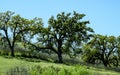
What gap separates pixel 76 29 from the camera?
260ft

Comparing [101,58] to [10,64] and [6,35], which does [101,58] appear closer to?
[6,35]

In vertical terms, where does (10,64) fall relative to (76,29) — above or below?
below

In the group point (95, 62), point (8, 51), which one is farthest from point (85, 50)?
point (8, 51)

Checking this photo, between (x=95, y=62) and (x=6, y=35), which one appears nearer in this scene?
(x=6, y=35)

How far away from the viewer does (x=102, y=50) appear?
9344 cm

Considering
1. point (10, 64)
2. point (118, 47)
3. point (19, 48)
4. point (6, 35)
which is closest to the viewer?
point (10, 64)

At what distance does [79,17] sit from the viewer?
8044cm

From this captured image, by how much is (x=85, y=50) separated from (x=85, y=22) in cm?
1419

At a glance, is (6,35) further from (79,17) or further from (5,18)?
(79,17)

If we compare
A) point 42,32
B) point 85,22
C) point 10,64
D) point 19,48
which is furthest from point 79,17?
point 10,64

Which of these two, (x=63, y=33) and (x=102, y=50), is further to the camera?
(x=102, y=50)

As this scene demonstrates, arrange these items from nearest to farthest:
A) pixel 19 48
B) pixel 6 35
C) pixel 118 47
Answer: pixel 6 35
pixel 19 48
pixel 118 47

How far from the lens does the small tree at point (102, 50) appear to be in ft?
302

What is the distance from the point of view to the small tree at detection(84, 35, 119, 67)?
302ft
